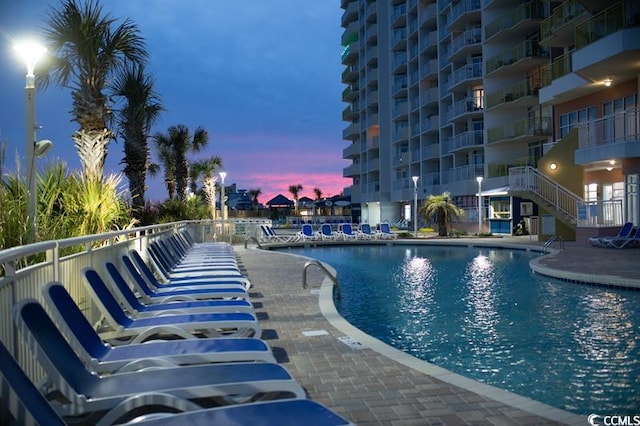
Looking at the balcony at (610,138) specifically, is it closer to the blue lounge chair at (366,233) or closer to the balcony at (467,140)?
the blue lounge chair at (366,233)

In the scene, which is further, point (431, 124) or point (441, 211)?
point (431, 124)

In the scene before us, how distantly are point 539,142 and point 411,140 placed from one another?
49.0 feet

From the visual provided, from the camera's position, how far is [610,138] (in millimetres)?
20906

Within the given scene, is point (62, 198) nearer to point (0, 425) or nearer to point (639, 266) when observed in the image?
point (0, 425)

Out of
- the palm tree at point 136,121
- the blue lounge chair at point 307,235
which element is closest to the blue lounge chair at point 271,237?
the blue lounge chair at point 307,235

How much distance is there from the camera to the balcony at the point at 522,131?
3228 cm

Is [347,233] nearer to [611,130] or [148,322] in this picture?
Answer: [611,130]

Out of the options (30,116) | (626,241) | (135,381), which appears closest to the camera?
(135,381)

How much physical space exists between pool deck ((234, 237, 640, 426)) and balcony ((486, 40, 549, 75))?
2871 centimetres

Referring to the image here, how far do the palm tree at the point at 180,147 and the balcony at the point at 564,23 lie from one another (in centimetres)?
2111

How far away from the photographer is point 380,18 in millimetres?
53344

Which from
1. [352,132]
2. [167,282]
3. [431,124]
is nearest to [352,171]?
[352,132]

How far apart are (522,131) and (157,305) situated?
31141 mm

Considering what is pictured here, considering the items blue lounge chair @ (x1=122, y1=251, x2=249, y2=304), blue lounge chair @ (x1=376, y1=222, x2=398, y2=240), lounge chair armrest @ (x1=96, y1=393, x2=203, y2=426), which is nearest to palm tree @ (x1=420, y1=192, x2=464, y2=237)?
blue lounge chair @ (x1=376, y1=222, x2=398, y2=240)
